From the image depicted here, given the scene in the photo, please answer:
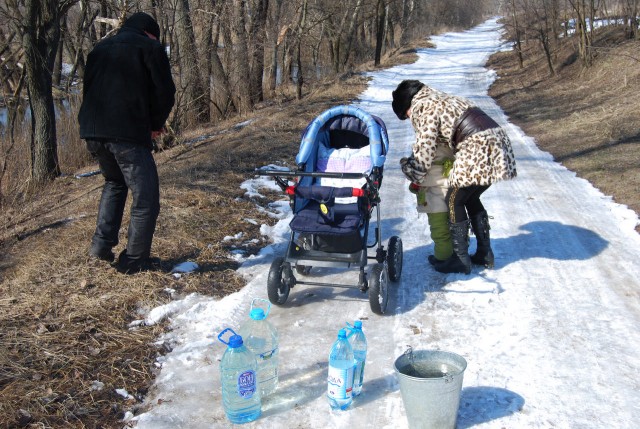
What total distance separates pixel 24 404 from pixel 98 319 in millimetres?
1040

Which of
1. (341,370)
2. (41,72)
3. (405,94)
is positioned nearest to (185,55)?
(41,72)

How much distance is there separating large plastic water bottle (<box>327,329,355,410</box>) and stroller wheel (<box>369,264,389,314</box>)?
1125 millimetres

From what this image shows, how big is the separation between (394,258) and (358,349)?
5.69 ft

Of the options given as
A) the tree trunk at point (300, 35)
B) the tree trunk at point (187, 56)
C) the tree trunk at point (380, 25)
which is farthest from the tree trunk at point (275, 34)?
the tree trunk at point (187, 56)

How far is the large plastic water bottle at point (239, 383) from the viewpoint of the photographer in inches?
126

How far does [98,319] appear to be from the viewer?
427cm

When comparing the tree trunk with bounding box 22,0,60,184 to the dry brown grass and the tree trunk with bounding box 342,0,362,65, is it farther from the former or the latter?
the tree trunk with bounding box 342,0,362,65

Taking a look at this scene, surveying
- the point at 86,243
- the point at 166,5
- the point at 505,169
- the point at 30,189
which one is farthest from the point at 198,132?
the point at 505,169

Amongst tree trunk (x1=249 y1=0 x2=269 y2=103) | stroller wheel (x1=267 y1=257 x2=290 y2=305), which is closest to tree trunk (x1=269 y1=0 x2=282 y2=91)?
tree trunk (x1=249 y1=0 x2=269 y2=103)

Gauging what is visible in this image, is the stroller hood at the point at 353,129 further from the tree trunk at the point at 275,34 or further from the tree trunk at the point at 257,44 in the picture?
the tree trunk at the point at 275,34

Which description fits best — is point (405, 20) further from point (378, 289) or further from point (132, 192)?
point (378, 289)

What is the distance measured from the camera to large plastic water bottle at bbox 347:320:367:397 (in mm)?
3351

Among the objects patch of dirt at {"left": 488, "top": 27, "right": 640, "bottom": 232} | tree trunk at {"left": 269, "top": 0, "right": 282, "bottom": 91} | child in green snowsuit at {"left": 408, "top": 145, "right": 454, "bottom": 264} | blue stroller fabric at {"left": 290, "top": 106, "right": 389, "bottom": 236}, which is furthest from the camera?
tree trunk at {"left": 269, "top": 0, "right": 282, "bottom": 91}

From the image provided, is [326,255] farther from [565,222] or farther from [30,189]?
[30,189]
